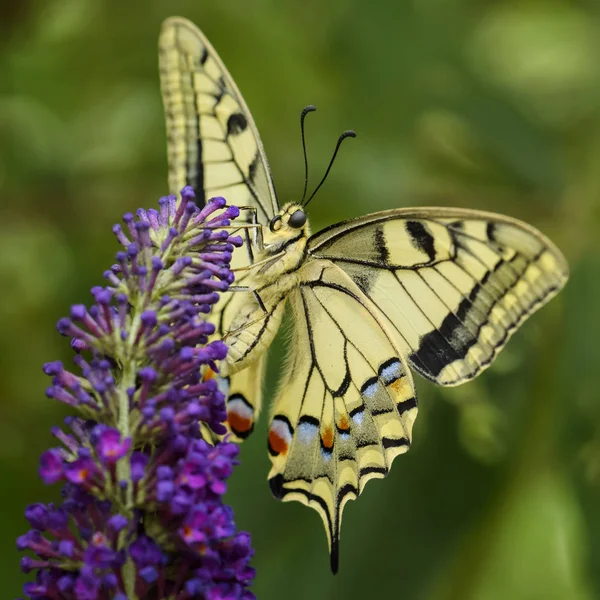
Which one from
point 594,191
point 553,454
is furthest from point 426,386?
point 594,191

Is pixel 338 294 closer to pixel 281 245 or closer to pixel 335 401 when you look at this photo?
pixel 281 245

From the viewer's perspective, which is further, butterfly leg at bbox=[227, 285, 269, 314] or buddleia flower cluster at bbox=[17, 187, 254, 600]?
butterfly leg at bbox=[227, 285, 269, 314]

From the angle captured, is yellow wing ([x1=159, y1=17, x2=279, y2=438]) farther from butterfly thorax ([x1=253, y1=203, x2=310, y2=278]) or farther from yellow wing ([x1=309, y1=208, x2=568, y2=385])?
yellow wing ([x1=309, y1=208, x2=568, y2=385])

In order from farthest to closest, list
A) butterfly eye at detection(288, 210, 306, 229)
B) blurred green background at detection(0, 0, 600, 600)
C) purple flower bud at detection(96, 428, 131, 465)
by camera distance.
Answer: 1. blurred green background at detection(0, 0, 600, 600)
2. butterfly eye at detection(288, 210, 306, 229)
3. purple flower bud at detection(96, 428, 131, 465)

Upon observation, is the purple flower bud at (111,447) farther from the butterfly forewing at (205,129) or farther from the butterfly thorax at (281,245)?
the butterfly forewing at (205,129)

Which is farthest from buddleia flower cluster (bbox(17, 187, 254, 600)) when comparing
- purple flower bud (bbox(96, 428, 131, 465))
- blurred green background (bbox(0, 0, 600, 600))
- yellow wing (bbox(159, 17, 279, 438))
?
blurred green background (bbox(0, 0, 600, 600))

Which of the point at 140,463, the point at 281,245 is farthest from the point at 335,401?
the point at 140,463

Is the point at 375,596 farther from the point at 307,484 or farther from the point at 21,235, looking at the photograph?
the point at 21,235

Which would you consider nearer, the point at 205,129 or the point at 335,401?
the point at 335,401
